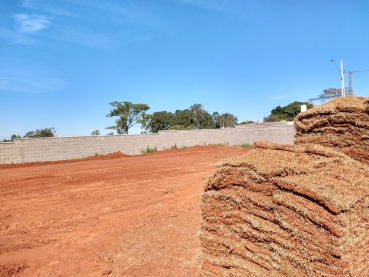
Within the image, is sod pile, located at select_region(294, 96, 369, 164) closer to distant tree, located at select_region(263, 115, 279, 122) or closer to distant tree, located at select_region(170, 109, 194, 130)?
distant tree, located at select_region(263, 115, 279, 122)

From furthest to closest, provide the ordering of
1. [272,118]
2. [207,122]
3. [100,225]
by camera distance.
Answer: [207,122]
[272,118]
[100,225]

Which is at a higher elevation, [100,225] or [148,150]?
[148,150]

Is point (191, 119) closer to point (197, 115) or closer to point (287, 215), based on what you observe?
point (197, 115)

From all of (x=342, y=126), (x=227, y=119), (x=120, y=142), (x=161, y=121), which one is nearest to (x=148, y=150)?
(x=120, y=142)

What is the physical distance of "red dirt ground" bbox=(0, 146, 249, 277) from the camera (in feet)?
17.2

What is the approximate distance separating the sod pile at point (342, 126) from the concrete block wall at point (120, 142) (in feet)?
54.2

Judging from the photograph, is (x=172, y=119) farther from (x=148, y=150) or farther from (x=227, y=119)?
(x=148, y=150)

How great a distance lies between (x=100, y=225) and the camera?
284 inches

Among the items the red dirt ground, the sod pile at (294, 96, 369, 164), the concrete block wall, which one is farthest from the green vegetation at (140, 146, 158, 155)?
the sod pile at (294, 96, 369, 164)

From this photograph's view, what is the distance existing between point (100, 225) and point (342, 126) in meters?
5.36

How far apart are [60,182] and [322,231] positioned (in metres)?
10.5

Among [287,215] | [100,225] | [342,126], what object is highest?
[342,126]

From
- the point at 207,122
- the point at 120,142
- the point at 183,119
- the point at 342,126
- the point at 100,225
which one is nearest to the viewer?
the point at 342,126

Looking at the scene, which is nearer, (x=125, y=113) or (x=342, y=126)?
(x=342, y=126)
